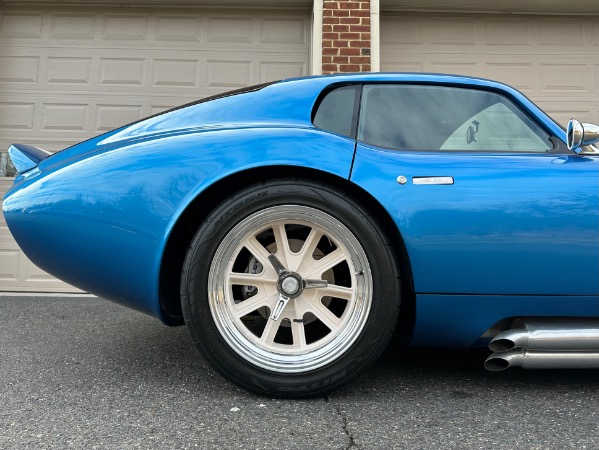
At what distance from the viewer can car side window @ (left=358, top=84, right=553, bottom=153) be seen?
6.12ft

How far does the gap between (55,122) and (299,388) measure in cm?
439

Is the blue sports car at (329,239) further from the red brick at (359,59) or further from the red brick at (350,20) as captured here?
the red brick at (350,20)

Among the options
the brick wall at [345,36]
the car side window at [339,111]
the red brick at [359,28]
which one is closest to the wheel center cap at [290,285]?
the car side window at [339,111]

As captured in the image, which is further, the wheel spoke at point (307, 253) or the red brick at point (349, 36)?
the red brick at point (349, 36)

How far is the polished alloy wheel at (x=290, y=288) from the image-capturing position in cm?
167

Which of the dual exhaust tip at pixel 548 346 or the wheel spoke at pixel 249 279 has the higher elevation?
the wheel spoke at pixel 249 279

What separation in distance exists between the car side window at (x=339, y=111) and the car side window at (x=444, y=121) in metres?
0.04

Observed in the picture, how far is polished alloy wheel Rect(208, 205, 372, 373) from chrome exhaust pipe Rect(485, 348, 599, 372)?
53cm

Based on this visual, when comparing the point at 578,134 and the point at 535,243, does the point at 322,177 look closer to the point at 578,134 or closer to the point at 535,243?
the point at 535,243

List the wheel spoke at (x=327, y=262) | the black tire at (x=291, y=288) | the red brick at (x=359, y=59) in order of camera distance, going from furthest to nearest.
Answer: the red brick at (x=359, y=59) < the wheel spoke at (x=327, y=262) < the black tire at (x=291, y=288)

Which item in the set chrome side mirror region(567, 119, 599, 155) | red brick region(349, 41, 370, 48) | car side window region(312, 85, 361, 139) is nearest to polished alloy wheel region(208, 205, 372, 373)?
car side window region(312, 85, 361, 139)

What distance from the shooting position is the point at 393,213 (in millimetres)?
1664

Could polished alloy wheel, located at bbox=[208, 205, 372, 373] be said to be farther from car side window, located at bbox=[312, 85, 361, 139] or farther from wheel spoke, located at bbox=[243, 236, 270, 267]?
car side window, located at bbox=[312, 85, 361, 139]

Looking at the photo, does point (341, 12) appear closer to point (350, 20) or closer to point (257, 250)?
→ point (350, 20)
